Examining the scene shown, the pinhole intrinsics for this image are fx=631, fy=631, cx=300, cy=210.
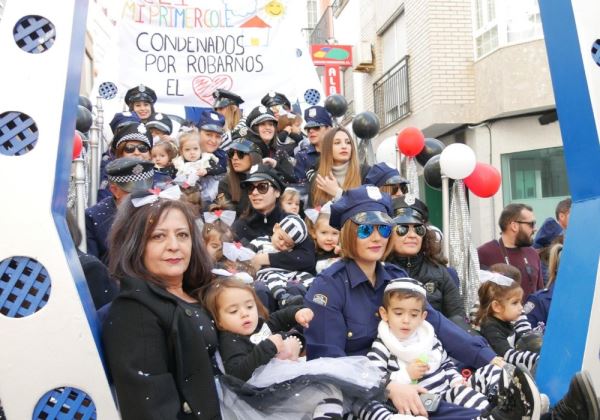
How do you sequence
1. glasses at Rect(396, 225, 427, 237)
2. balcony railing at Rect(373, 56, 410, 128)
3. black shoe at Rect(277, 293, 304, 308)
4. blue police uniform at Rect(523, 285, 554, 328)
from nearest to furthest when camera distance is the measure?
black shoe at Rect(277, 293, 304, 308) → glasses at Rect(396, 225, 427, 237) → blue police uniform at Rect(523, 285, 554, 328) → balcony railing at Rect(373, 56, 410, 128)

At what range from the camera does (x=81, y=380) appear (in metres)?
2.06

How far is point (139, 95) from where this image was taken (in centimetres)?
769

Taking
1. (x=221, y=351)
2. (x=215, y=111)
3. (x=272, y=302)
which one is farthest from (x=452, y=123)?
(x=221, y=351)

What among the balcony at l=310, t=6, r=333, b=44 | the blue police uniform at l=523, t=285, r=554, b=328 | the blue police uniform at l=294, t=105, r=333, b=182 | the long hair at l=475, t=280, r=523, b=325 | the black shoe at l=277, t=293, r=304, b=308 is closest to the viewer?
the black shoe at l=277, t=293, r=304, b=308

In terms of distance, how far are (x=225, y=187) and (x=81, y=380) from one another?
4084 mm

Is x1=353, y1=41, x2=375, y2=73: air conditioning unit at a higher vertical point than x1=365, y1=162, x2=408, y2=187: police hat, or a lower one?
higher

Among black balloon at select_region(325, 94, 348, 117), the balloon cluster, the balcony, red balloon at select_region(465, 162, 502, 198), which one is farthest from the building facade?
the balcony

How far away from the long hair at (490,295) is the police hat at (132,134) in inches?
123

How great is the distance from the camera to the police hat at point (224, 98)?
8.20 m

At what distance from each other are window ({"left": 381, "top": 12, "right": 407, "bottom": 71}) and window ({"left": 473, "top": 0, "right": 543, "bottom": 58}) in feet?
9.71

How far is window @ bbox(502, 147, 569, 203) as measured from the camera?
40.0 feet

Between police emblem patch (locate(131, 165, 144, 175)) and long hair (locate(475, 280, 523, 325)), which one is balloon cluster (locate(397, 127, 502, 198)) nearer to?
long hair (locate(475, 280, 523, 325))

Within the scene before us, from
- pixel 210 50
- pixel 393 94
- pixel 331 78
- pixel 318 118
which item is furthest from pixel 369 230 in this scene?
pixel 331 78

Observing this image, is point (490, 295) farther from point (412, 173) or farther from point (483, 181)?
point (412, 173)
